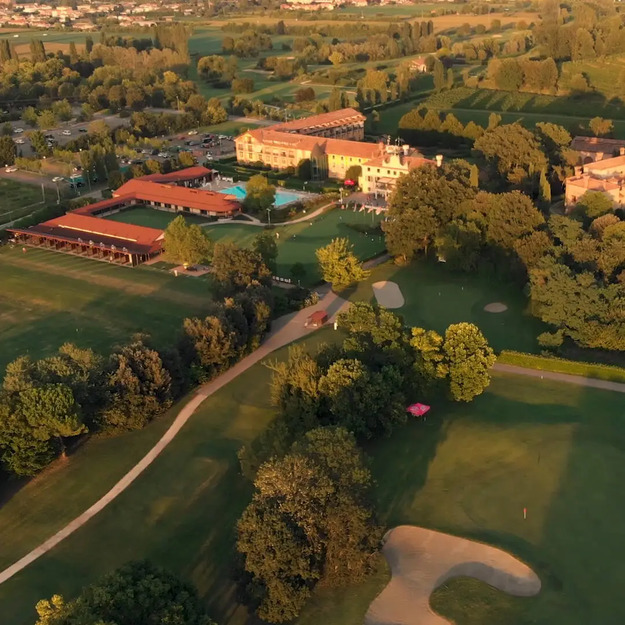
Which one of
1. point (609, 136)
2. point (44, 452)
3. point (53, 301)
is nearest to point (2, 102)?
point (53, 301)

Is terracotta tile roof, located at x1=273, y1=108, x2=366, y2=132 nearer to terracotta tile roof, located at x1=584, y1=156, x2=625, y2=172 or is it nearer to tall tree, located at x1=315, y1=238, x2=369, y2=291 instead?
terracotta tile roof, located at x1=584, y1=156, x2=625, y2=172

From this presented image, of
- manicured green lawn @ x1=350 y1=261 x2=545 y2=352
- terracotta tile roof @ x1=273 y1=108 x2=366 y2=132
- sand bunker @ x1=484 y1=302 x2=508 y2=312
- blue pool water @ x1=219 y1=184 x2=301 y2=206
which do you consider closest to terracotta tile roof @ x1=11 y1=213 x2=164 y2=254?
blue pool water @ x1=219 y1=184 x2=301 y2=206

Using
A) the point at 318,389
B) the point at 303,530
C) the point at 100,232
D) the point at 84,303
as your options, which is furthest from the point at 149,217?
the point at 303,530

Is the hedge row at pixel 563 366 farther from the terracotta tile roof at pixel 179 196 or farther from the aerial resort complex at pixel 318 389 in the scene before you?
the terracotta tile roof at pixel 179 196

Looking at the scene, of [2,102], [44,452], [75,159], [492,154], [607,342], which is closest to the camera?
[44,452]

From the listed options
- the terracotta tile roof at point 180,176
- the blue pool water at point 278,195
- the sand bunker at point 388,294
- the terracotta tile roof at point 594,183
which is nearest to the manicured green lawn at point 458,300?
the sand bunker at point 388,294

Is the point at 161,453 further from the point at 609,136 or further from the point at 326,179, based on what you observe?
the point at 609,136
